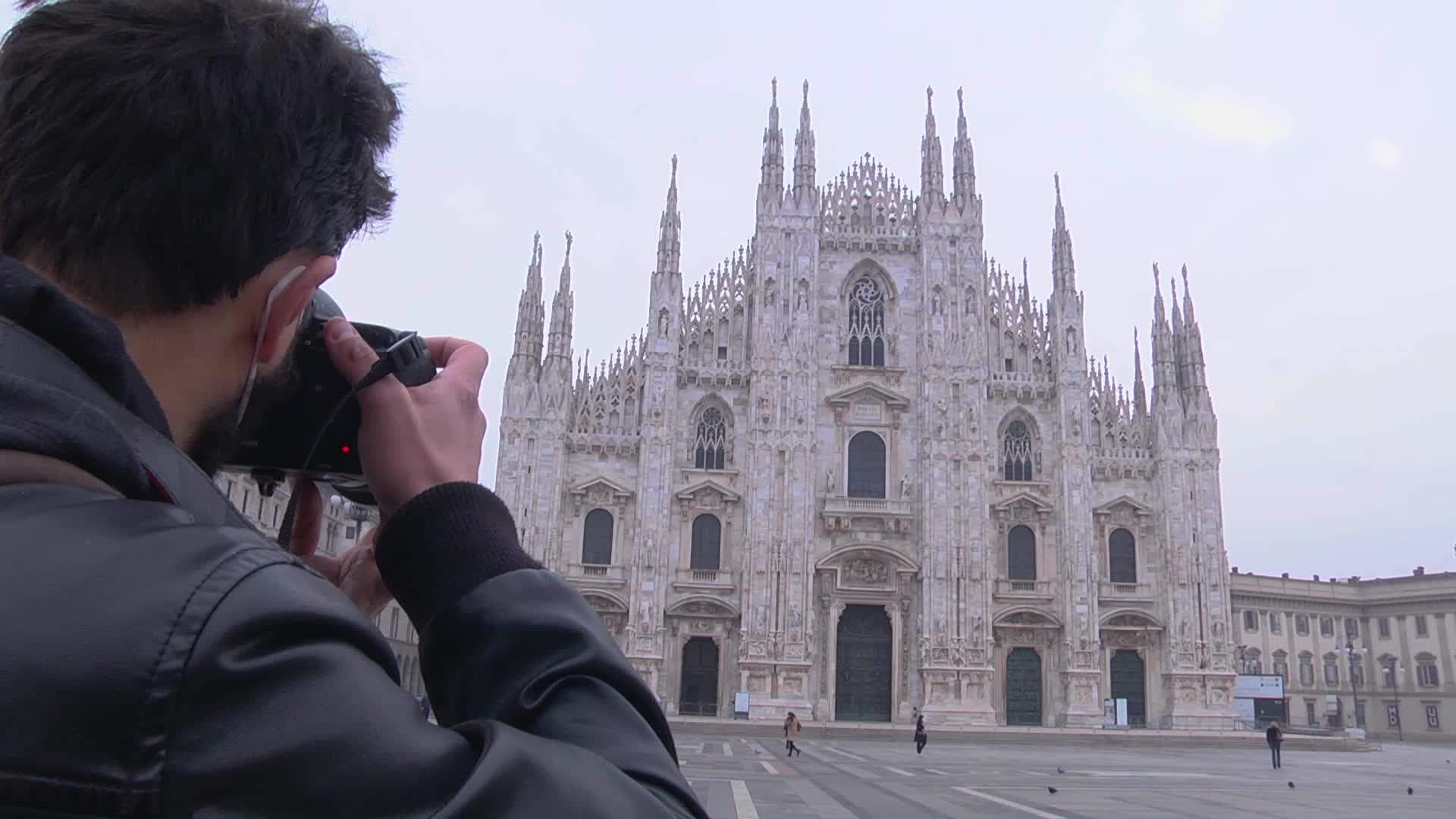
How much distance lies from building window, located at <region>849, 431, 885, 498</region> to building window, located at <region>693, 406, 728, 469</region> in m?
4.09

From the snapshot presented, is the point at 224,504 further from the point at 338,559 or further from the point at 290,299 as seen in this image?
the point at 338,559

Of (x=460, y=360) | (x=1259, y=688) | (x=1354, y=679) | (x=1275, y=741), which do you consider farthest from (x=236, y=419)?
(x=1354, y=679)

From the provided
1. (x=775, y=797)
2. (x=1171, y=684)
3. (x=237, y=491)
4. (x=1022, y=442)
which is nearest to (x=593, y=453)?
(x=237, y=491)

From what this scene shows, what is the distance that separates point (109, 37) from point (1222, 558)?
1416 inches

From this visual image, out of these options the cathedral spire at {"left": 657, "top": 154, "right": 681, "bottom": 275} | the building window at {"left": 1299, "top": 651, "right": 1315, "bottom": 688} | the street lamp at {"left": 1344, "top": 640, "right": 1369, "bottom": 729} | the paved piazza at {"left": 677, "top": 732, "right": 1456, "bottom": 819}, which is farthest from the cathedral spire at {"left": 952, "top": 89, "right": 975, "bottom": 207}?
the building window at {"left": 1299, "top": 651, "right": 1315, "bottom": 688}

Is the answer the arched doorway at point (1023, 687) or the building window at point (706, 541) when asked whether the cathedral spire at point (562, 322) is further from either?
the arched doorway at point (1023, 687)

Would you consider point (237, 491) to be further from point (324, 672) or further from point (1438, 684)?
point (1438, 684)

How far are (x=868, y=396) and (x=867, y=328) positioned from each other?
2.48 metres

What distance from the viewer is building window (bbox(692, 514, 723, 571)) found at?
32.9m

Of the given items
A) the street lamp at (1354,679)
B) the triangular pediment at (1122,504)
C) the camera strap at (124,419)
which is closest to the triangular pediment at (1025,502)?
the triangular pediment at (1122,504)

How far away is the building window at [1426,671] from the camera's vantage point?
59.6 metres

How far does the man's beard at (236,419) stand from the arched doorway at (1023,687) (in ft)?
109

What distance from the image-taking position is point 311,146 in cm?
114

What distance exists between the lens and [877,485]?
33.9 meters
